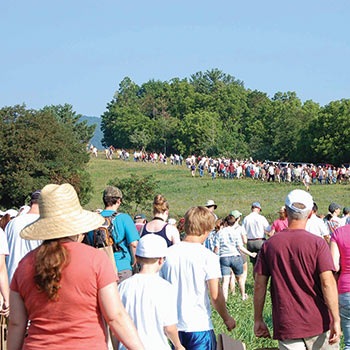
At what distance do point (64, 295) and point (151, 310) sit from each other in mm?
1034

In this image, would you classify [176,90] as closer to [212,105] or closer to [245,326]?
[212,105]

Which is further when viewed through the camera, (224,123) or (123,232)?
(224,123)

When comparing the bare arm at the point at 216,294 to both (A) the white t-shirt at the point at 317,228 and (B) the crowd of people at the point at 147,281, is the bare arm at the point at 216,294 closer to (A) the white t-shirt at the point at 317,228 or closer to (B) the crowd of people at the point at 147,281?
(B) the crowd of people at the point at 147,281

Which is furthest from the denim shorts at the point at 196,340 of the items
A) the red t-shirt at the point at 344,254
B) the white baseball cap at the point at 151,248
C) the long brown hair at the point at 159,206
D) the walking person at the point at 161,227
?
the long brown hair at the point at 159,206

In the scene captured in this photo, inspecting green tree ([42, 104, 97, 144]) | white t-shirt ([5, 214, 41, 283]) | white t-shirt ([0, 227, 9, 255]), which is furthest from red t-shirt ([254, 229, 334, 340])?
green tree ([42, 104, 97, 144])

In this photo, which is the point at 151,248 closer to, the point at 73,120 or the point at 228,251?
the point at 228,251

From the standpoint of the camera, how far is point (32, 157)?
4828cm

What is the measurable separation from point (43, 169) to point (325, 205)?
22.1 m

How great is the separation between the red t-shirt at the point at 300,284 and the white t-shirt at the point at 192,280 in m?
0.58

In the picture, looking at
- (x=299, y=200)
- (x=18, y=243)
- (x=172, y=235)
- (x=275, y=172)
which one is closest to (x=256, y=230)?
(x=172, y=235)

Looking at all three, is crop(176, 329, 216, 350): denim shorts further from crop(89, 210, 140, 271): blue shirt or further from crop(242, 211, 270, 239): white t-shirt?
crop(242, 211, 270, 239): white t-shirt

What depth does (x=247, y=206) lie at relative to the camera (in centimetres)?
4334

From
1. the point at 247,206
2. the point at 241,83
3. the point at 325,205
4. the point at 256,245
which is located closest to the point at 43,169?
the point at 247,206

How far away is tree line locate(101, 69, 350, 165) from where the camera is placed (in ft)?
245
